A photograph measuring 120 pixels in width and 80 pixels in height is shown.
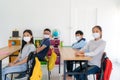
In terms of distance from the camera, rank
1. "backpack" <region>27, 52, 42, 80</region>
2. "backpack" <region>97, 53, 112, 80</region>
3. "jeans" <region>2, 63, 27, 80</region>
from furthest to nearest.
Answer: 1. "jeans" <region>2, 63, 27, 80</region>
2. "backpack" <region>97, 53, 112, 80</region>
3. "backpack" <region>27, 52, 42, 80</region>

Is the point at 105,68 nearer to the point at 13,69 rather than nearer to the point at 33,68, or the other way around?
the point at 33,68

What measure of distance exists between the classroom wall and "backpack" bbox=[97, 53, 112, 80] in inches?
149

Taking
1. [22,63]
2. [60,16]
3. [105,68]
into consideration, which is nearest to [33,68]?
[22,63]

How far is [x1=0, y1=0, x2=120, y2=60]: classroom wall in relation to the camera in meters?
6.82

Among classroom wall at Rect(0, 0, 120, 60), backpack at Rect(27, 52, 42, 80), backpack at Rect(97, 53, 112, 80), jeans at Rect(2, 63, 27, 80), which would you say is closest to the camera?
backpack at Rect(27, 52, 42, 80)

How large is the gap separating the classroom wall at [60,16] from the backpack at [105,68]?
380cm

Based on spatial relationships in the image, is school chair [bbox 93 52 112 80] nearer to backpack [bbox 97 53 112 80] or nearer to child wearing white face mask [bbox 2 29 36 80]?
backpack [bbox 97 53 112 80]

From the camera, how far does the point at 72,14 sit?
689 cm

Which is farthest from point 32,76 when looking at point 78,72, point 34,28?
point 34,28

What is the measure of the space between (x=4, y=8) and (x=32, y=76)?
4.44 m

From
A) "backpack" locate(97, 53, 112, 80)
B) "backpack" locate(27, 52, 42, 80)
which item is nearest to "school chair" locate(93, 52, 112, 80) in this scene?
"backpack" locate(97, 53, 112, 80)

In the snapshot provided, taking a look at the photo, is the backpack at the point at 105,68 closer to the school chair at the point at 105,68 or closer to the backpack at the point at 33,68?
the school chair at the point at 105,68

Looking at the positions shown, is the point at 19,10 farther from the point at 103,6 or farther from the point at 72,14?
the point at 103,6

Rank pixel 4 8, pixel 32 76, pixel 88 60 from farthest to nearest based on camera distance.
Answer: pixel 4 8 → pixel 88 60 → pixel 32 76
